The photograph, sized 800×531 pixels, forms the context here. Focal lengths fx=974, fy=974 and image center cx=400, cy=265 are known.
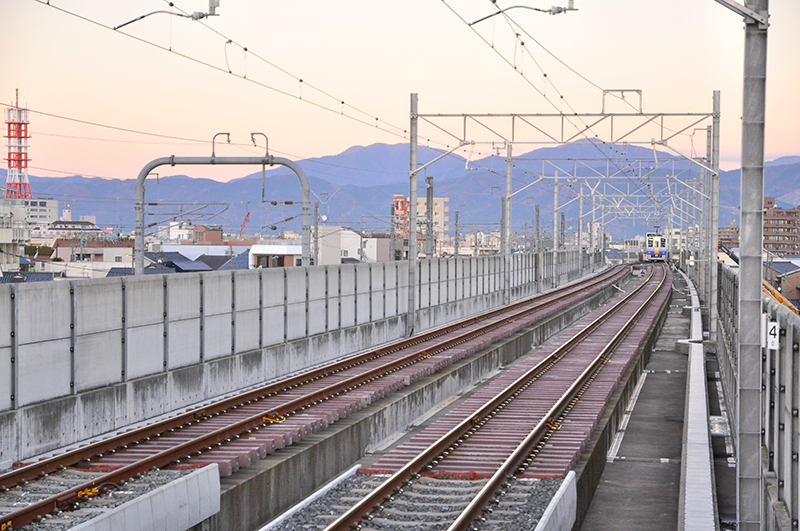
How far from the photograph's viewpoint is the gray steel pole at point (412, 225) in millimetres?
32181

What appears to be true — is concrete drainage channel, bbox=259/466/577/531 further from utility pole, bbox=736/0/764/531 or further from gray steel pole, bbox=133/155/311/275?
gray steel pole, bbox=133/155/311/275

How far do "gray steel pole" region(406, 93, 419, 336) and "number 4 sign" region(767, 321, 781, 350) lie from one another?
21.3 m

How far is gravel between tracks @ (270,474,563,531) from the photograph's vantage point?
12.0m

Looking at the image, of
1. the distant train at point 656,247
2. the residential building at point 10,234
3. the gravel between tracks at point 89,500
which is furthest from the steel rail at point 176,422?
the distant train at point 656,247

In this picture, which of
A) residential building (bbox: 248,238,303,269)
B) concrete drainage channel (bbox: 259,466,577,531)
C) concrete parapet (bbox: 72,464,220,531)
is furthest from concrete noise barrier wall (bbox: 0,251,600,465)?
residential building (bbox: 248,238,303,269)

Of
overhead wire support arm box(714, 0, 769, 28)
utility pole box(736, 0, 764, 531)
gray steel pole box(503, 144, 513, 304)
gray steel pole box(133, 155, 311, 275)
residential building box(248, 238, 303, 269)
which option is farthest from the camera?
residential building box(248, 238, 303, 269)

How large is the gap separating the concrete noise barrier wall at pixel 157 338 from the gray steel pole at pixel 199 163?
1.26m

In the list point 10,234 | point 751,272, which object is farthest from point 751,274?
point 10,234

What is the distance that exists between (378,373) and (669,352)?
59.5 ft

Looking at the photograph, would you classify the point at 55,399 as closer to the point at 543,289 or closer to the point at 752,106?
the point at 752,106

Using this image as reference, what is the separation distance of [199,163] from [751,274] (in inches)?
875

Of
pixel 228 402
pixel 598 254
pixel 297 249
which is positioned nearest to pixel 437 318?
pixel 228 402

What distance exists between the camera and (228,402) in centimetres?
1855

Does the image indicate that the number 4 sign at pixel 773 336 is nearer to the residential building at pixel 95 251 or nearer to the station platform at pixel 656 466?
the station platform at pixel 656 466
